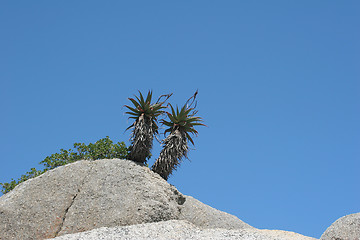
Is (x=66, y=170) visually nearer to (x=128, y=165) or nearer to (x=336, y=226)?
(x=128, y=165)

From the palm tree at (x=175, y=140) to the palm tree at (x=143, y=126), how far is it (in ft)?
1.80

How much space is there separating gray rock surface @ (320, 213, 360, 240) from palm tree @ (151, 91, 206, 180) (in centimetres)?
652

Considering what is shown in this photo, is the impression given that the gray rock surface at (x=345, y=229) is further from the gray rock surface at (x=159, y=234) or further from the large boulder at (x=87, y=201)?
the large boulder at (x=87, y=201)

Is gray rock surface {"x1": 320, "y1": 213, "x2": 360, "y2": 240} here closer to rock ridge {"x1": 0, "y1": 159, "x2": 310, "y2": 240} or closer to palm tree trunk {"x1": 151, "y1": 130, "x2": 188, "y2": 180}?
rock ridge {"x1": 0, "y1": 159, "x2": 310, "y2": 240}

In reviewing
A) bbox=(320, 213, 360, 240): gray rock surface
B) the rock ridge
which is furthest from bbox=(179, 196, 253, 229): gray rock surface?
bbox=(320, 213, 360, 240): gray rock surface

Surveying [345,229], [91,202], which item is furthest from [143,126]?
[345,229]

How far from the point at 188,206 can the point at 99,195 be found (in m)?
4.61

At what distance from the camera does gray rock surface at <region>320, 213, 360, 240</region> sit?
14.4 metres

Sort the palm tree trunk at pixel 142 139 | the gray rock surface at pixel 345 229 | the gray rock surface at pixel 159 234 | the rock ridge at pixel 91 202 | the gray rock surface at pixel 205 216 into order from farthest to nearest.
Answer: the gray rock surface at pixel 205 216 → the palm tree trunk at pixel 142 139 → the gray rock surface at pixel 345 229 → the rock ridge at pixel 91 202 → the gray rock surface at pixel 159 234

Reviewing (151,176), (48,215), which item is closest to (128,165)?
(151,176)

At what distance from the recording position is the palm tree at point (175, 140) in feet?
55.6

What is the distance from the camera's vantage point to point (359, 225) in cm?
1444

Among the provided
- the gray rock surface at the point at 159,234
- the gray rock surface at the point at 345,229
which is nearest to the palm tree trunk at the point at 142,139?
the gray rock surface at the point at 159,234

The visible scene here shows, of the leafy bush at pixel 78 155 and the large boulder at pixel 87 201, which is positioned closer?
the large boulder at pixel 87 201
